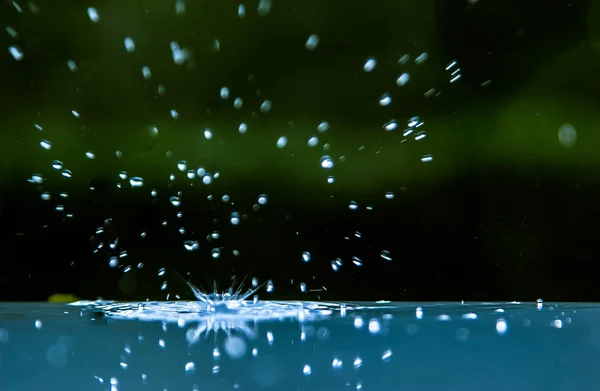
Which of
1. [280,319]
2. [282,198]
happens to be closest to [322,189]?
[282,198]

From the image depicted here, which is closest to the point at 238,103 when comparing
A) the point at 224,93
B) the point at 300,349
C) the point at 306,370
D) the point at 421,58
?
the point at 224,93

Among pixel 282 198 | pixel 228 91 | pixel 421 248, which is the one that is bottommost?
pixel 421 248

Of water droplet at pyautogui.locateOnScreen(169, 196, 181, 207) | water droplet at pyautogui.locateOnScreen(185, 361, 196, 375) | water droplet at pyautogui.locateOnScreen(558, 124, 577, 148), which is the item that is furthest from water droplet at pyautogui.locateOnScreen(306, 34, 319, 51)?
water droplet at pyautogui.locateOnScreen(185, 361, 196, 375)

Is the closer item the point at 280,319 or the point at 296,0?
the point at 280,319

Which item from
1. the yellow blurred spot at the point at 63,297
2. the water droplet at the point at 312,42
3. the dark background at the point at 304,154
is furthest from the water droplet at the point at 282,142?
the yellow blurred spot at the point at 63,297

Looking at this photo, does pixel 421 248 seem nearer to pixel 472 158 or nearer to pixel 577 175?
pixel 472 158

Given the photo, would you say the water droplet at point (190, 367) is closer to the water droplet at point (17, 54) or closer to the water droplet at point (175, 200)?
the water droplet at point (175, 200)

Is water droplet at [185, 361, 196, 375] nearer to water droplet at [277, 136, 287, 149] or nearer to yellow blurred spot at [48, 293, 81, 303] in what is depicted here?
water droplet at [277, 136, 287, 149]

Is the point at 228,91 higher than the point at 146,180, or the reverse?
the point at 228,91
